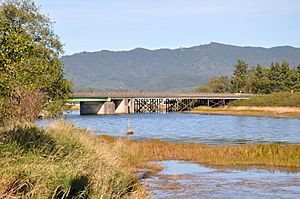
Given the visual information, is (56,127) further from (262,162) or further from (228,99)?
(228,99)

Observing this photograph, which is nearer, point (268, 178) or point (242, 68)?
point (268, 178)

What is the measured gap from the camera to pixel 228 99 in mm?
158500

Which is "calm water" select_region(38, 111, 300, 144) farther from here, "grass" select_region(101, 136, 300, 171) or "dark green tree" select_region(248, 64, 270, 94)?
"dark green tree" select_region(248, 64, 270, 94)

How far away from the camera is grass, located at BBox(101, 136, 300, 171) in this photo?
36.0m

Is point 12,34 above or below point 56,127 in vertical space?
Result: above

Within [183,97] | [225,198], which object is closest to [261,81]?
[183,97]

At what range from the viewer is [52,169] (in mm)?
16078

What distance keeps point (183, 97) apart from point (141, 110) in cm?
2439

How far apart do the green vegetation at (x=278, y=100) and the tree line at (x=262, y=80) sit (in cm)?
1429

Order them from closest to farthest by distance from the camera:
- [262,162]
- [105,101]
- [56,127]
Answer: [56,127]
[262,162]
[105,101]

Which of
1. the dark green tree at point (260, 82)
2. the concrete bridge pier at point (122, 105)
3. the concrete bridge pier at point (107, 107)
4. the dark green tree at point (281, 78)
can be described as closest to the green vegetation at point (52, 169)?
the concrete bridge pier at point (107, 107)

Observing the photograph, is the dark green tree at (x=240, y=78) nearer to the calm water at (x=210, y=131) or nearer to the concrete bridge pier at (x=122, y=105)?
the concrete bridge pier at (x=122, y=105)

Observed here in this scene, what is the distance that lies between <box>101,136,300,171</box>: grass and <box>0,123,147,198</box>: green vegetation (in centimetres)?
1151

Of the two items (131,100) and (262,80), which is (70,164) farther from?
(262,80)
